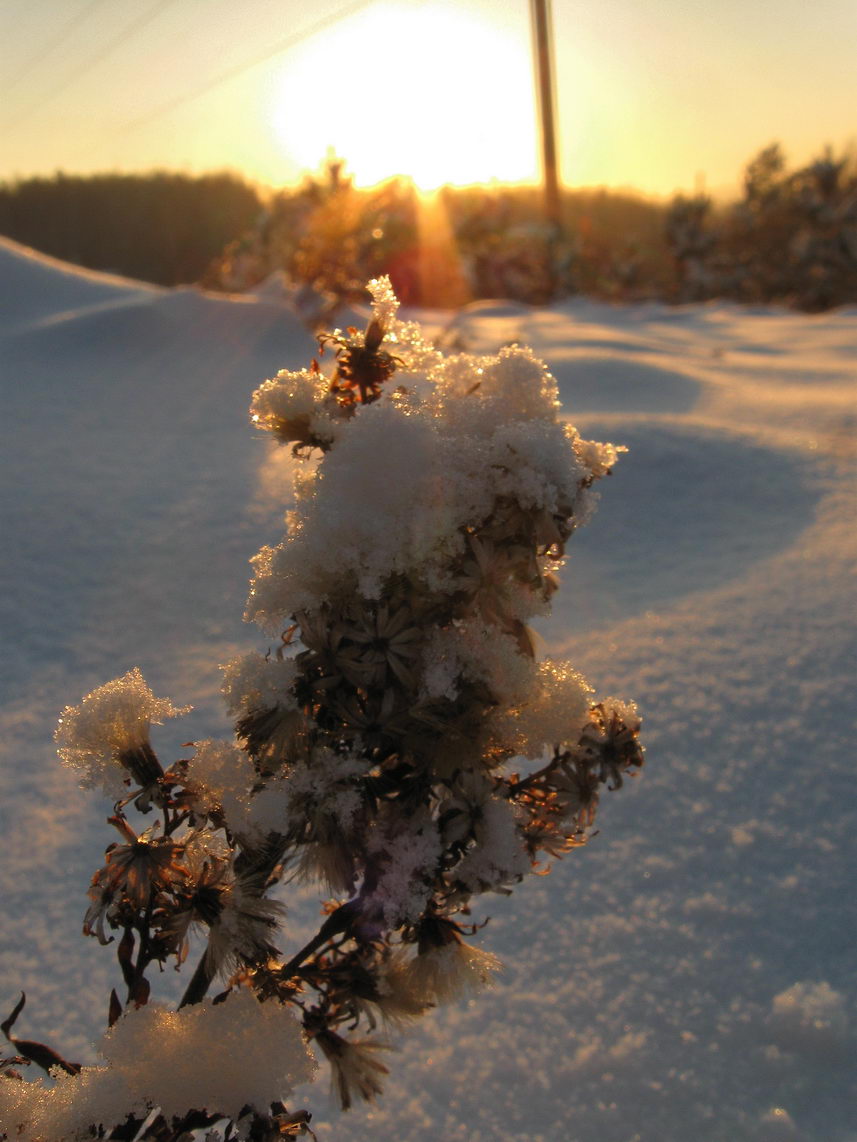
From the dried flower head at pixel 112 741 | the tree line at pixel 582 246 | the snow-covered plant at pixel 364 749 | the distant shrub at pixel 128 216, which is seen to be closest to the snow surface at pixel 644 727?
the snow-covered plant at pixel 364 749

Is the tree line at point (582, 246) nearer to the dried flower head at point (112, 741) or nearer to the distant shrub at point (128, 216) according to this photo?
the dried flower head at point (112, 741)

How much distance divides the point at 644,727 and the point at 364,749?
49.5 inches

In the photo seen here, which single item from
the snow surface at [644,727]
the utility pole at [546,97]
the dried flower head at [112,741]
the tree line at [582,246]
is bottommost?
the snow surface at [644,727]

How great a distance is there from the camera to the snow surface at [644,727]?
1158mm

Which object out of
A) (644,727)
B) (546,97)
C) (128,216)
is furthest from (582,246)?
(128,216)

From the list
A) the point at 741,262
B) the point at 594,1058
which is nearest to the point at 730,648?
the point at 594,1058

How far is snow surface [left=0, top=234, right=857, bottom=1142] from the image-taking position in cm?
116

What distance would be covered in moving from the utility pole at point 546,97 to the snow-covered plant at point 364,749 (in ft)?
49.2

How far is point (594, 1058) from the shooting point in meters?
1.18

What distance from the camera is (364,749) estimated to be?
652mm

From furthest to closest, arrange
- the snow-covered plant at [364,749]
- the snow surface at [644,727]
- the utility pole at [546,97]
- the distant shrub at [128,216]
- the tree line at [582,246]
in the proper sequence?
the distant shrub at [128,216] < the utility pole at [546,97] < the tree line at [582,246] < the snow surface at [644,727] < the snow-covered plant at [364,749]

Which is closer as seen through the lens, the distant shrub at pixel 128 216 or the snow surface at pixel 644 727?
the snow surface at pixel 644 727

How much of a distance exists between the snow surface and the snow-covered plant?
512 millimetres

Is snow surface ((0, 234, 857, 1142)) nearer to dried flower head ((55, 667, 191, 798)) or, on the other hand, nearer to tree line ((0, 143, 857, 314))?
dried flower head ((55, 667, 191, 798))
